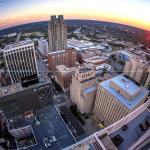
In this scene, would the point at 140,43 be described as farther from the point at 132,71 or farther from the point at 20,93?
the point at 20,93

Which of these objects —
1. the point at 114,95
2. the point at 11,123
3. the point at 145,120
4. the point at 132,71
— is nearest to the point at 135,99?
the point at 114,95

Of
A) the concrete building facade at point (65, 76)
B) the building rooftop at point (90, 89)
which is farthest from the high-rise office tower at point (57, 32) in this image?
the building rooftop at point (90, 89)

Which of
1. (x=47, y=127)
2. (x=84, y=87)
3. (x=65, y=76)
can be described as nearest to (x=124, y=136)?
(x=84, y=87)

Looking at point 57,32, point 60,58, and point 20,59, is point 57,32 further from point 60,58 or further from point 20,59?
point 20,59

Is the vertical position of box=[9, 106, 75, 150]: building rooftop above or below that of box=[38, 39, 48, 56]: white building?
below

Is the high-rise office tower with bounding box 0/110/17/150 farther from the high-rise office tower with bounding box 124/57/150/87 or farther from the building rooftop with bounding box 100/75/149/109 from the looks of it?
the high-rise office tower with bounding box 124/57/150/87

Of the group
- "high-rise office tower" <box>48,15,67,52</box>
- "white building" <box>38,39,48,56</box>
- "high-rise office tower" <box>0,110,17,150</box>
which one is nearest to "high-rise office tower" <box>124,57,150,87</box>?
"high-rise office tower" <box>48,15,67,52</box>
